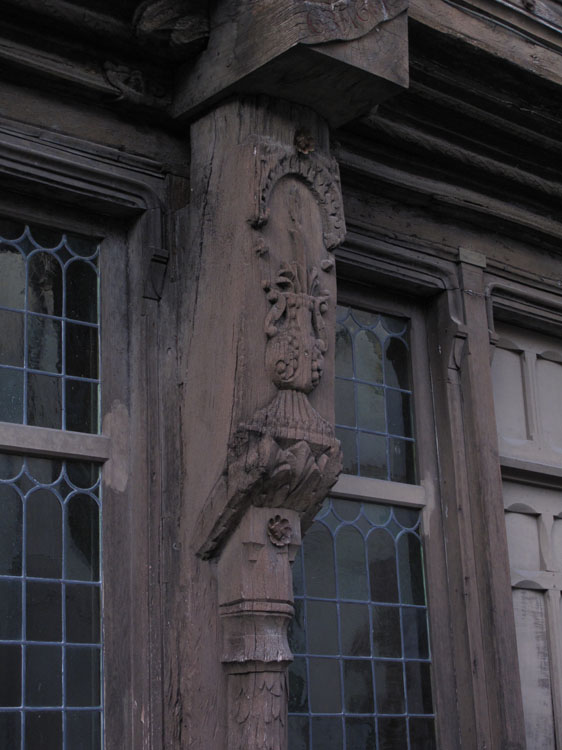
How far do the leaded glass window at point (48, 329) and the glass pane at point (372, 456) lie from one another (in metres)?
1.06

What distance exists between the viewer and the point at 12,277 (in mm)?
3660

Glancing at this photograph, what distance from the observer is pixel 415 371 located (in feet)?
15.1

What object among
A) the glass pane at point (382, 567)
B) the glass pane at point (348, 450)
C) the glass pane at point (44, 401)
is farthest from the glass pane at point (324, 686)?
the glass pane at point (44, 401)

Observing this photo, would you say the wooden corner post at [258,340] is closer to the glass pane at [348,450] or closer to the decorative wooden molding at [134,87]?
the decorative wooden molding at [134,87]

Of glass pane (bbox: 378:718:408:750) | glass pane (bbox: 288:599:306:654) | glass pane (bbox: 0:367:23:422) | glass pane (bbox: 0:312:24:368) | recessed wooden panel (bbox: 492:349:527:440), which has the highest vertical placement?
recessed wooden panel (bbox: 492:349:527:440)

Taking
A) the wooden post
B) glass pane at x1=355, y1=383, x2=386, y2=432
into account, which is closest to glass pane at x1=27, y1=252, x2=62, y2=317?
glass pane at x1=355, y1=383, x2=386, y2=432

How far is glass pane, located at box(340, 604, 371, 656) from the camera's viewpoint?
4121mm

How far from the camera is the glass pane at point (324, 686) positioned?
3.98 m

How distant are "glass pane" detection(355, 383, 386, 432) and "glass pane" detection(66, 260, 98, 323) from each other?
1.06 metres

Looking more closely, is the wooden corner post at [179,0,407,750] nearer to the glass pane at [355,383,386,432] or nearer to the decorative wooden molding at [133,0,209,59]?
the decorative wooden molding at [133,0,209,59]

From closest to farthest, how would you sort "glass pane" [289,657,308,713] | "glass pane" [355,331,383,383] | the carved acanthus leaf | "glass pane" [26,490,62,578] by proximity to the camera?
the carved acanthus leaf → "glass pane" [26,490,62,578] → "glass pane" [289,657,308,713] → "glass pane" [355,331,383,383]

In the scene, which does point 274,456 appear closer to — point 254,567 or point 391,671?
point 254,567

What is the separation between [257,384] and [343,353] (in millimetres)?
1050

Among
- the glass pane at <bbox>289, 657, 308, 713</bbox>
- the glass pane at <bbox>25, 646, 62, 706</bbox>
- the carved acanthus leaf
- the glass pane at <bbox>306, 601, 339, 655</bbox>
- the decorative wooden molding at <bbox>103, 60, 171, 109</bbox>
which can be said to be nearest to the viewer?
the carved acanthus leaf
